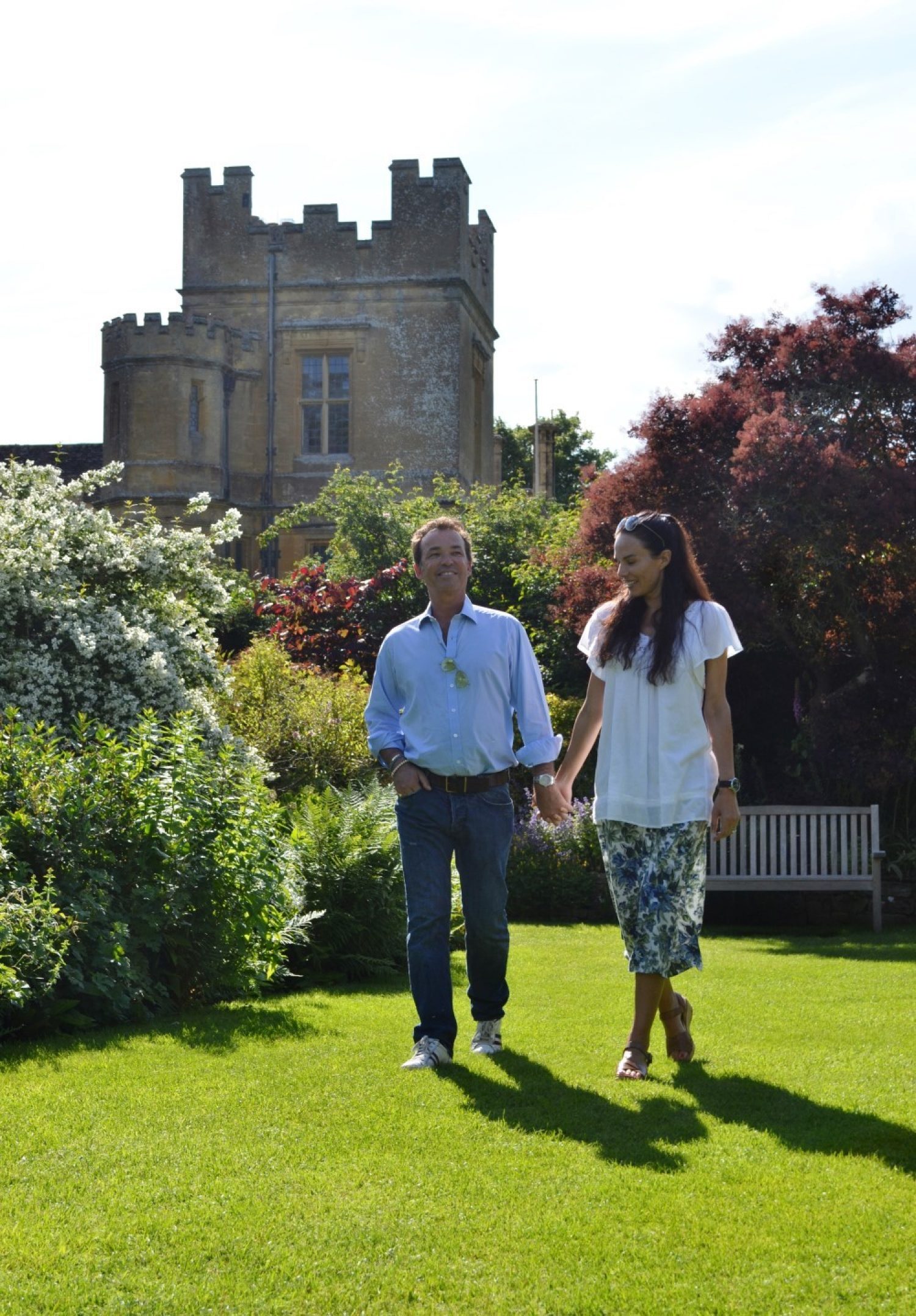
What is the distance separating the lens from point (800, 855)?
12.7 m

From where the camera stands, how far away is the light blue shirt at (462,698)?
570 cm

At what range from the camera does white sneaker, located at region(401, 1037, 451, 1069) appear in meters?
5.49

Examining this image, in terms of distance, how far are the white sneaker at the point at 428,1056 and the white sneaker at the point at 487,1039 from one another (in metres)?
0.23

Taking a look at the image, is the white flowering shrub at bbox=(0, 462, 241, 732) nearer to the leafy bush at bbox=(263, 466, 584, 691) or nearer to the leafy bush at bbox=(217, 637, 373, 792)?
the leafy bush at bbox=(217, 637, 373, 792)

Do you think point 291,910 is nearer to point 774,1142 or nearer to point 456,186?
point 774,1142

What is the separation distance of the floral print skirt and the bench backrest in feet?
22.9

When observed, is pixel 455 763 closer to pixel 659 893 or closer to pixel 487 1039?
pixel 659 893

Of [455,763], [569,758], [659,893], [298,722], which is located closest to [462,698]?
[455,763]

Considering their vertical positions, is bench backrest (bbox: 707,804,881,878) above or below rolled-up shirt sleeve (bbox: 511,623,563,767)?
below

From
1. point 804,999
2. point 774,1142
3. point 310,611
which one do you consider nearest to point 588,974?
point 804,999

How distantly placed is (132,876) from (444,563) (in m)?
2.21

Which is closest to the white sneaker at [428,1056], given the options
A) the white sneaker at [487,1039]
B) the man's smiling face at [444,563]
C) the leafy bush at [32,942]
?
the white sneaker at [487,1039]

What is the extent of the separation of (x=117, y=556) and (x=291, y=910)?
4222mm

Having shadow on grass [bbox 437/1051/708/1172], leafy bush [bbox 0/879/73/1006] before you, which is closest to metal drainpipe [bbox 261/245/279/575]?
leafy bush [bbox 0/879/73/1006]
